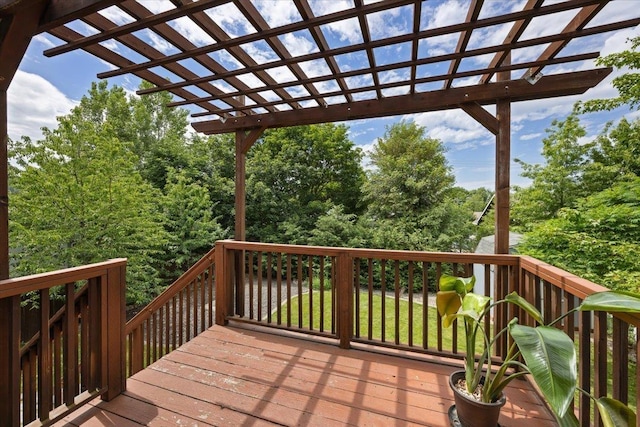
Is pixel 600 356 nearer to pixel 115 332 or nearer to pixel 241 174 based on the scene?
pixel 115 332

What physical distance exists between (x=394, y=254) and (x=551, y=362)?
159cm

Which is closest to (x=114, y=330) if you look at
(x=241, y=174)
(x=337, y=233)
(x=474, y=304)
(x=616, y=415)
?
(x=241, y=174)

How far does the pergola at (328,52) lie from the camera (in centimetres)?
168

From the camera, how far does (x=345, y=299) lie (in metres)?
2.76

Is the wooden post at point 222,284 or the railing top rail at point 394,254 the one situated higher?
the railing top rail at point 394,254

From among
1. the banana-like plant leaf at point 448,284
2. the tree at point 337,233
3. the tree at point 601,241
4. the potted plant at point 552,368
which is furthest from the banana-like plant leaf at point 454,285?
the tree at point 337,233

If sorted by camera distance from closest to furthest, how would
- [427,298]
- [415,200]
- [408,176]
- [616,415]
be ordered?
1. [616,415]
2. [427,298]
3. [415,200]
4. [408,176]

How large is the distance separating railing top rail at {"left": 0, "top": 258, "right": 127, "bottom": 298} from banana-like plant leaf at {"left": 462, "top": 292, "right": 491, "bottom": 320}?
7.91 feet

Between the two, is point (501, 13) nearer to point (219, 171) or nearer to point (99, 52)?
point (99, 52)

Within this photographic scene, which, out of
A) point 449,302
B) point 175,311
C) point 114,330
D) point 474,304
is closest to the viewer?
point 474,304

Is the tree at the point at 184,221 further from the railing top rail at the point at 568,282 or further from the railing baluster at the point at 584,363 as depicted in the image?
the railing baluster at the point at 584,363

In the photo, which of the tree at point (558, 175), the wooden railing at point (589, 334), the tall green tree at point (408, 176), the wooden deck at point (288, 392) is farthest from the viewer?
the tall green tree at point (408, 176)

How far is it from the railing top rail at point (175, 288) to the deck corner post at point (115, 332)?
3.93 ft

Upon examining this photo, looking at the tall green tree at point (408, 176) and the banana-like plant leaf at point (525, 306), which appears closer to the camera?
the banana-like plant leaf at point (525, 306)
